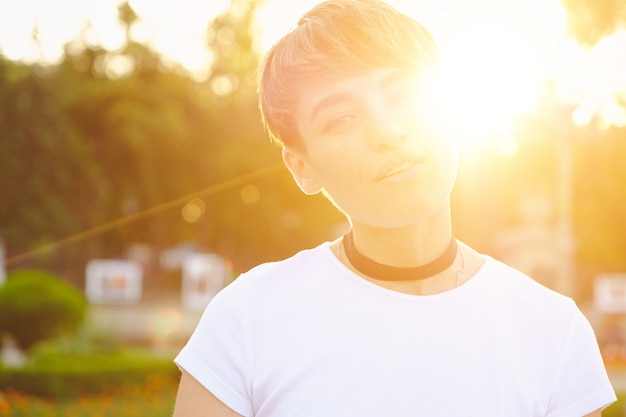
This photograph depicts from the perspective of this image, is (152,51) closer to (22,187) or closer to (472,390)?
(22,187)

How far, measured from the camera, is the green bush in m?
18.5

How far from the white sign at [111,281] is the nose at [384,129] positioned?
48.0 meters

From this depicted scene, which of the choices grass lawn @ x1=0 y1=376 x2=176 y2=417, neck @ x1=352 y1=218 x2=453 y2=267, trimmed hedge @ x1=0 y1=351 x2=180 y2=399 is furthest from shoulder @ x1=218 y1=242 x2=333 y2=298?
trimmed hedge @ x1=0 y1=351 x2=180 y2=399

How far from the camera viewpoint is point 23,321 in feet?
61.5

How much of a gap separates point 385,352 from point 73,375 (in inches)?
577

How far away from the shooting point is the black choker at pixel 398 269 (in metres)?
2.31

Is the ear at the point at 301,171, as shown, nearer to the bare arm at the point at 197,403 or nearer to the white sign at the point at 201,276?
the bare arm at the point at 197,403

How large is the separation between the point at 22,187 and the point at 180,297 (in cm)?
1285

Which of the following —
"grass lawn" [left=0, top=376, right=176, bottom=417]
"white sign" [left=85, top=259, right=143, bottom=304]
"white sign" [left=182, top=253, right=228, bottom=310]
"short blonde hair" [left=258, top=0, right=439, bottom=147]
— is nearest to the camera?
"short blonde hair" [left=258, top=0, right=439, bottom=147]

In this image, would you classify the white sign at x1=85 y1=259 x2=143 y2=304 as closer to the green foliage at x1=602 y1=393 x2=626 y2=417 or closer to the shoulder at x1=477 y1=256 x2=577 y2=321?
the green foliage at x1=602 y1=393 x2=626 y2=417

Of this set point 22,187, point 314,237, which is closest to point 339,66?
point 22,187

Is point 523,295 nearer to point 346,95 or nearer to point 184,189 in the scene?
point 346,95

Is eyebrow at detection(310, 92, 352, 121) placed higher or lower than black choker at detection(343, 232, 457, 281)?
higher

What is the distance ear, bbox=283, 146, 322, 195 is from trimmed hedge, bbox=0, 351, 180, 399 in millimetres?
14298
